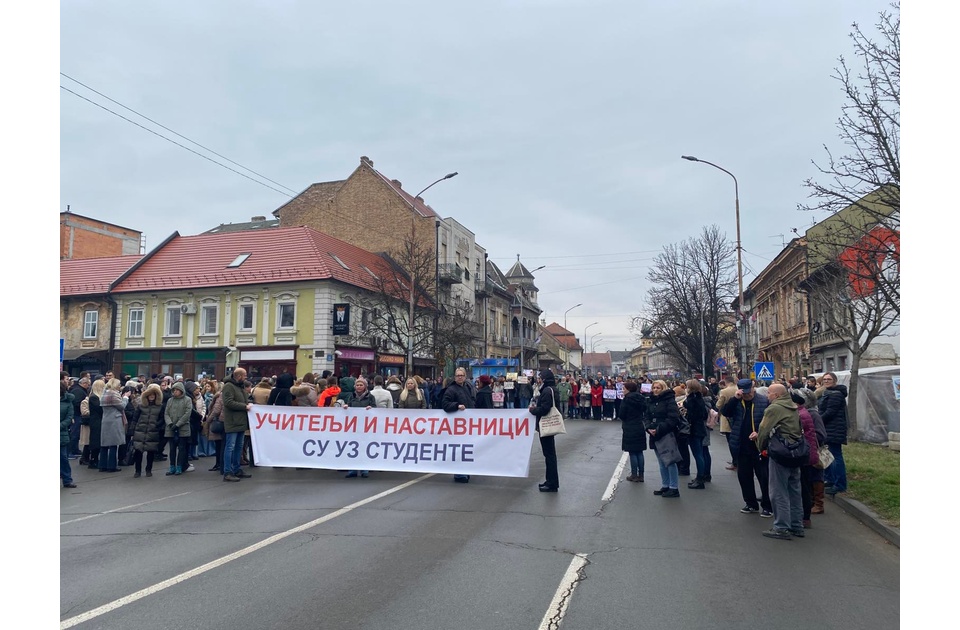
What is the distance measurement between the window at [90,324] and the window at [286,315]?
11921 mm

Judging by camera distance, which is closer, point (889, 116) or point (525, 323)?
point (889, 116)

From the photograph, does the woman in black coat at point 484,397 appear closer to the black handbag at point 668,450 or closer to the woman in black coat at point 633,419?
the woman in black coat at point 633,419

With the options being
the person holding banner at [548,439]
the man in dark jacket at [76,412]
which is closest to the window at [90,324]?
the man in dark jacket at [76,412]

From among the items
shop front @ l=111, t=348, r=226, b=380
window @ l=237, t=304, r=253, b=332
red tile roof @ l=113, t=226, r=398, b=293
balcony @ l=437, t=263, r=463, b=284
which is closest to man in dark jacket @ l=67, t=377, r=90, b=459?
red tile roof @ l=113, t=226, r=398, b=293

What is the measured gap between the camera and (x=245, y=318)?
40219 mm

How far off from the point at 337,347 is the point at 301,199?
1873 centimetres

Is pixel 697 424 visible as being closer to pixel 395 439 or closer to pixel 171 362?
pixel 395 439

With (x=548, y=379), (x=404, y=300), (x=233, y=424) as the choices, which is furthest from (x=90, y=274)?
(x=548, y=379)

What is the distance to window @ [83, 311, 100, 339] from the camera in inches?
1671

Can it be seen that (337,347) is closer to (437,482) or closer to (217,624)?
(437,482)

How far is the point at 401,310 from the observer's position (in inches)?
1746

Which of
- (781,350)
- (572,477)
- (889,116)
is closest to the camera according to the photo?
(889,116)

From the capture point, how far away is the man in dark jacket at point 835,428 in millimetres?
10336

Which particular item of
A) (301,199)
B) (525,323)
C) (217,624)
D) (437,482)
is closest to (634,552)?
(217,624)
